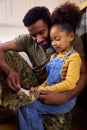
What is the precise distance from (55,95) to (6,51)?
0.44m

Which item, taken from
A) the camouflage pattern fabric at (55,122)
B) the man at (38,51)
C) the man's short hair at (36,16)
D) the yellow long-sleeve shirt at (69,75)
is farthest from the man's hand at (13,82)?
the man's short hair at (36,16)

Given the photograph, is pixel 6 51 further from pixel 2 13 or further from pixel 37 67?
pixel 2 13

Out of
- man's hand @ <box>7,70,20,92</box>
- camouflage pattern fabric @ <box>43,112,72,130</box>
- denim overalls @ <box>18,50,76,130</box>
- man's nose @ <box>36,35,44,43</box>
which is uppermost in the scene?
man's nose @ <box>36,35,44,43</box>

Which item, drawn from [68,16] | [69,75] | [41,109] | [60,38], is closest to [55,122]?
[41,109]

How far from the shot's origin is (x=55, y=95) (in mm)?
1019

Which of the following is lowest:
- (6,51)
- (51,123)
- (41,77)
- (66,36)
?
(51,123)

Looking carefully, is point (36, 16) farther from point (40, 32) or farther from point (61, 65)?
point (61, 65)

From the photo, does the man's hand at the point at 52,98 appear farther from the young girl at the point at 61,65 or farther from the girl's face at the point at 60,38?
the girl's face at the point at 60,38

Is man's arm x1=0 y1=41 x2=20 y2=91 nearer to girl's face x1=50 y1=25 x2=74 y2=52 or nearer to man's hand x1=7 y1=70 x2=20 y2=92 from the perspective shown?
man's hand x1=7 y1=70 x2=20 y2=92

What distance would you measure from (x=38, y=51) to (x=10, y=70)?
0.29 metres

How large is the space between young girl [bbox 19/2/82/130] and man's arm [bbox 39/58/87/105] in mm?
29

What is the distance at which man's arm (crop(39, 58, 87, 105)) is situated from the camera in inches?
39.3

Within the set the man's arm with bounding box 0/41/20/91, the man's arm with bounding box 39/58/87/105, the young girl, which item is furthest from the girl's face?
the man's arm with bounding box 0/41/20/91

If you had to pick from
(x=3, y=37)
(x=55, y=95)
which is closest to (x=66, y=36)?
(x=55, y=95)
